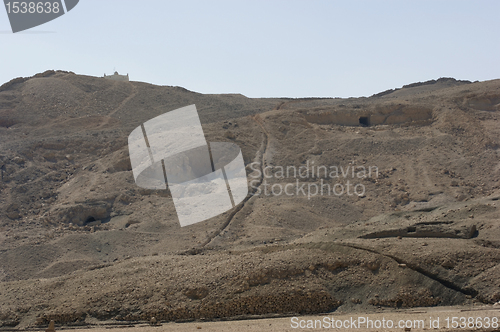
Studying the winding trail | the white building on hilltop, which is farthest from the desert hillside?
the white building on hilltop

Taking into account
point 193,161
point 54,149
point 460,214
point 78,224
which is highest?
point 54,149

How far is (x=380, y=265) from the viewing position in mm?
8594

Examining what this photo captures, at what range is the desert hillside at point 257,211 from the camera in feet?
27.7

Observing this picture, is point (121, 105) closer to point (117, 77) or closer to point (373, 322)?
point (117, 77)

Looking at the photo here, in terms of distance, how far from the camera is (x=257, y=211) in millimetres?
17031

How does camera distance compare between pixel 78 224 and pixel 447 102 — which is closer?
pixel 78 224

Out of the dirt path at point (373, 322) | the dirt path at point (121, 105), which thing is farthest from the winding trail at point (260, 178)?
the dirt path at point (121, 105)

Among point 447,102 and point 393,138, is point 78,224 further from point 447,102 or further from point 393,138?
point 447,102

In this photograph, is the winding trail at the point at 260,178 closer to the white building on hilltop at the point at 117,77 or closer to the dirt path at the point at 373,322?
the dirt path at the point at 373,322

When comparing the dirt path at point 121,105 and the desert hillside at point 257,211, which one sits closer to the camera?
the desert hillside at point 257,211

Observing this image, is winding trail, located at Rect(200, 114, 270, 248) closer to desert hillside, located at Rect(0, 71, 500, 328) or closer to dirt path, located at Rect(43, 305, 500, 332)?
desert hillside, located at Rect(0, 71, 500, 328)

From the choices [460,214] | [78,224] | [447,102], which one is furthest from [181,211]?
[447,102]

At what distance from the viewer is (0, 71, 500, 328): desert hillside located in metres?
8.43

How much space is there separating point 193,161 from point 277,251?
10461mm
